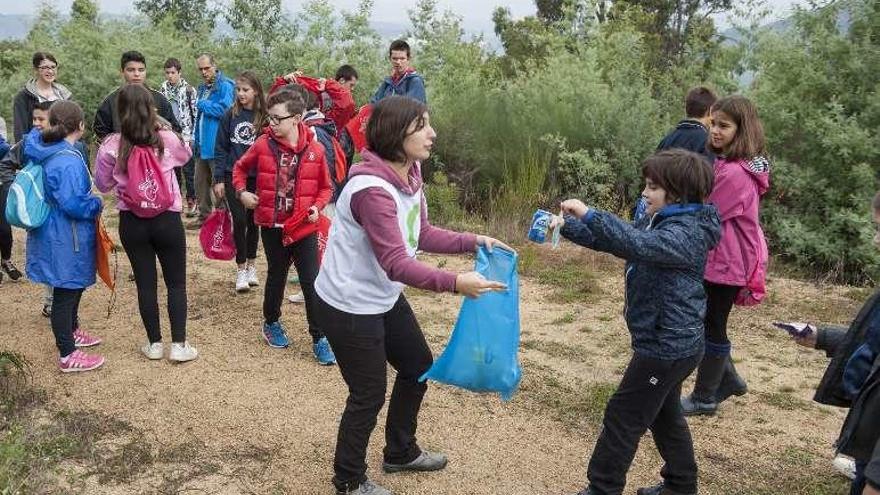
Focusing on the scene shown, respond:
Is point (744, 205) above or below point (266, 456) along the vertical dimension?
above

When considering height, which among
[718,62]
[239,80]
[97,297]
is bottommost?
[97,297]

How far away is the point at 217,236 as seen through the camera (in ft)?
19.0

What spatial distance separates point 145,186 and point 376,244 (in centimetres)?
217

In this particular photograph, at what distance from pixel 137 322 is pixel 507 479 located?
335cm

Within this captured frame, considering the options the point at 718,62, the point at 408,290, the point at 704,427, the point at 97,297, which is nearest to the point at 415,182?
the point at 704,427

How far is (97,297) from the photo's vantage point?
630 cm

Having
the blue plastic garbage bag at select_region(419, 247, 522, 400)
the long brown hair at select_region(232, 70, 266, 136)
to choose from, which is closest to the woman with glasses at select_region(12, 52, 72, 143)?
the long brown hair at select_region(232, 70, 266, 136)

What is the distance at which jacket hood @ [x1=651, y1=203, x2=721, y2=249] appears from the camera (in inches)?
119

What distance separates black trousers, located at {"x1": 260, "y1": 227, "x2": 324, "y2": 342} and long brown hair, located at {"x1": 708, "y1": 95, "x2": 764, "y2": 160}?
2.56 meters

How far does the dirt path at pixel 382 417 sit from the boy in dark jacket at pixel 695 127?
155 centimetres

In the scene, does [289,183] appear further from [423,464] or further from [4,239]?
[4,239]

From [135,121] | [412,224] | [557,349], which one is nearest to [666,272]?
[412,224]

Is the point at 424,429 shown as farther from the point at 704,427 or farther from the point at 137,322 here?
the point at 137,322

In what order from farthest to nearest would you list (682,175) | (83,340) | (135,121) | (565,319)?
1. (565,319)
2. (83,340)
3. (135,121)
4. (682,175)
